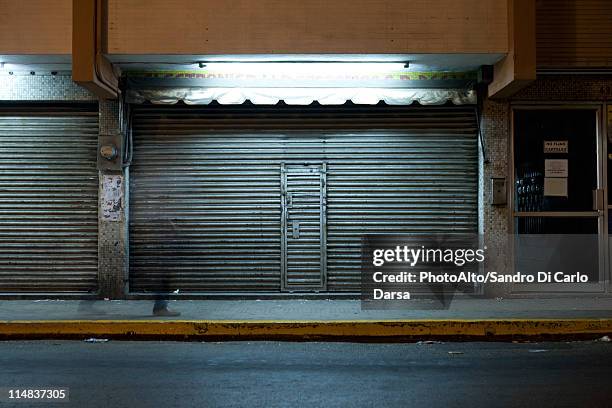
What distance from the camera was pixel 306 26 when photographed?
1033cm

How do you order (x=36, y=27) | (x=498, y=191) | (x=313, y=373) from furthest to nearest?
(x=498, y=191) < (x=36, y=27) < (x=313, y=373)

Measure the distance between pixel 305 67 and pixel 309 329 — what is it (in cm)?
438

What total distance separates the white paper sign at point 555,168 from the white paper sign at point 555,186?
70mm

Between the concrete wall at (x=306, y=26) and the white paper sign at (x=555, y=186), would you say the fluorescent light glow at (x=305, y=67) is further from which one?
the white paper sign at (x=555, y=186)

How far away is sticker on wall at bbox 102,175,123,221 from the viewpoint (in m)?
11.5

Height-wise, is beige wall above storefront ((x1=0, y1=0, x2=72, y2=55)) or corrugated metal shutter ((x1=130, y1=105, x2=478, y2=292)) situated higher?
beige wall above storefront ((x1=0, y1=0, x2=72, y2=55))

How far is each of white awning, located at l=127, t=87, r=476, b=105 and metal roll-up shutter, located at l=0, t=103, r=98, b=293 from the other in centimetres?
138

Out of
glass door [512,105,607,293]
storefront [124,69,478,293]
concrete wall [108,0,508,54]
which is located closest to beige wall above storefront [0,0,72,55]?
concrete wall [108,0,508,54]

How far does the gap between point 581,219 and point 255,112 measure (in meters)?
6.03

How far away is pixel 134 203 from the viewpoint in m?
11.7

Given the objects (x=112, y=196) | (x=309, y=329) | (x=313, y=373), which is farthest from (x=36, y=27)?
(x=313, y=373)

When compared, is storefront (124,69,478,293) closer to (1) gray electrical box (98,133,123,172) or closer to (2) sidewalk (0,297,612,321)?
(1) gray electrical box (98,133,123,172)

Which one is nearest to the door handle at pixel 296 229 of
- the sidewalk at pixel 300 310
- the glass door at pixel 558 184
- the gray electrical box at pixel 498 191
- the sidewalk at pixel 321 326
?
the sidewalk at pixel 300 310

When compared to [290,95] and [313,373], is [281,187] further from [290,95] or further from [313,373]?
[313,373]
